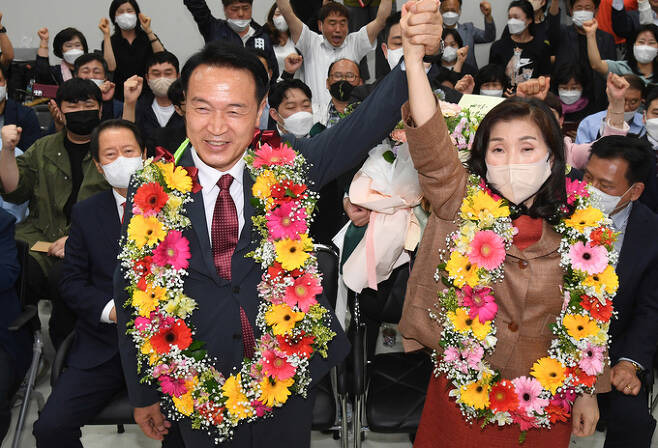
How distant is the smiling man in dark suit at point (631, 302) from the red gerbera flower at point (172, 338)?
188 centimetres

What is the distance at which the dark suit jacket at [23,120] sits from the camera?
18.0 ft

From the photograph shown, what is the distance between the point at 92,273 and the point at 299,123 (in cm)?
209

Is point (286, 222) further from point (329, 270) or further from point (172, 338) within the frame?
point (329, 270)

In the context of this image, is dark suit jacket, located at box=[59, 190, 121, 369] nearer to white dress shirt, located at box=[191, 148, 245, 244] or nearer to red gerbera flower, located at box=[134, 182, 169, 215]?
red gerbera flower, located at box=[134, 182, 169, 215]

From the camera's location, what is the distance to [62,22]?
9109 mm

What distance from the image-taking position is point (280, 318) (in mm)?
1977

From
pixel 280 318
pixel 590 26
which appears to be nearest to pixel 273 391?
pixel 280 318

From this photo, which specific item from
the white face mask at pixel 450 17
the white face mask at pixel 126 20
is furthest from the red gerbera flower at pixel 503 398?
the white face mask at pixel 450 17

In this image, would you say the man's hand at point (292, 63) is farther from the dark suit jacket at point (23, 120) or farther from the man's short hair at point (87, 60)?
the dark suit jacket at point (23, 120)

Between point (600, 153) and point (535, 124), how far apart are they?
4.34 feet

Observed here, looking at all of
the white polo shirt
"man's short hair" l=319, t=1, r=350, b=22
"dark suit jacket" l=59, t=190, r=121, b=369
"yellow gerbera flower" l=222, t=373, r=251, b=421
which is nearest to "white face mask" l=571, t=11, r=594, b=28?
the white polo shirt

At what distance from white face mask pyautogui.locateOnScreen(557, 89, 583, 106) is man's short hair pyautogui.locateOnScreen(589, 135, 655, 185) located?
2.75 metres

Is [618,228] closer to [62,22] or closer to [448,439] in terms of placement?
[448,439]

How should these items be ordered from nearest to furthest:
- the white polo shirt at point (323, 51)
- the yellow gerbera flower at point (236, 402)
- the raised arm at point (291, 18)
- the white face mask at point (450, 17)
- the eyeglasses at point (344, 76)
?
the yellow gerbera flower at point (236, 402) < the eyeglasses at point (344, 76) < the raised arm at point (291, 18) < the white polo shirt at point (323, 51) < the white face mask at point (450, 17)
